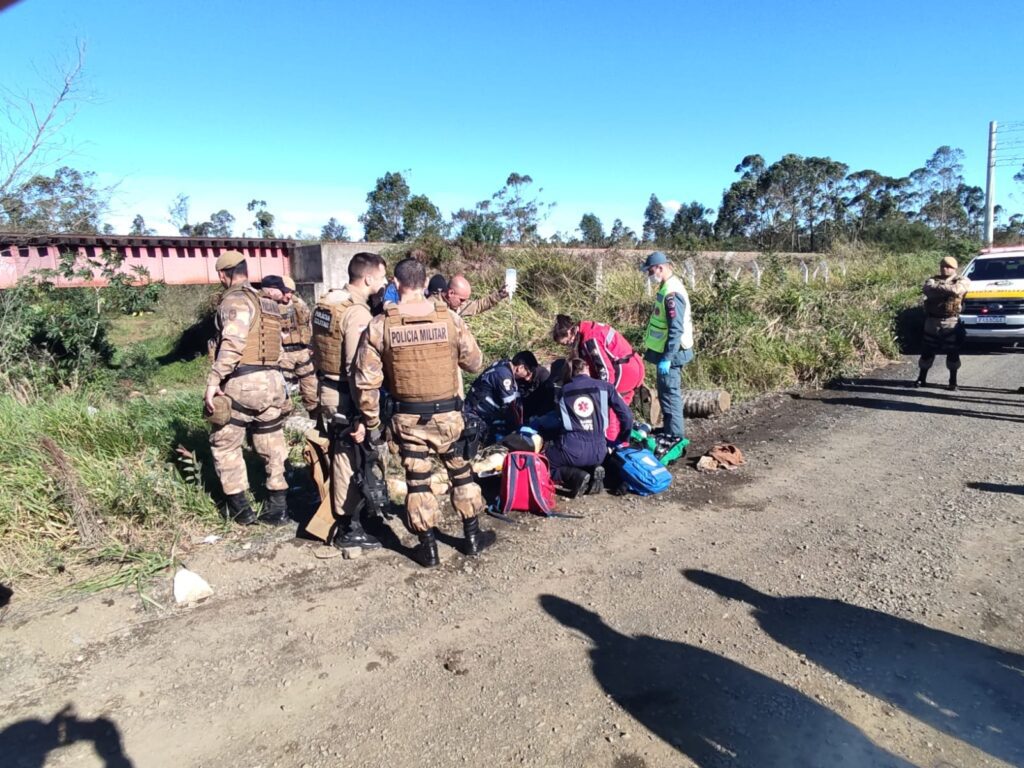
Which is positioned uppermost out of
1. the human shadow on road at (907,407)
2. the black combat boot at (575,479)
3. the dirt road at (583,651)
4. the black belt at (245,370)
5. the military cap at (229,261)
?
the military cap at (229,261)

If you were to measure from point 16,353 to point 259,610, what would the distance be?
694 cm

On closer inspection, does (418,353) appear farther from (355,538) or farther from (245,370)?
(245,370)

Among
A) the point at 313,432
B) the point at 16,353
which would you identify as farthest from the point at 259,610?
the point at 16,353

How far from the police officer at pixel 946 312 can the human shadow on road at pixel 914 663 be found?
6.33 metres

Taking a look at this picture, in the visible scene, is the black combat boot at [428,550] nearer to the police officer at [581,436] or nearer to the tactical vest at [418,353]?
the tactical vest at [418,353]

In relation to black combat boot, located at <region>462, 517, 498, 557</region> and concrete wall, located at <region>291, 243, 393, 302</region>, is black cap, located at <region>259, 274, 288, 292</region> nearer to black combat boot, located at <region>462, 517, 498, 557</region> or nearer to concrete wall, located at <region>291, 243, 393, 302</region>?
black combat boot, located at <region>462, 517, 498, 557</region>

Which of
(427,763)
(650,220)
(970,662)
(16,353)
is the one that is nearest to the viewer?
(427,763)

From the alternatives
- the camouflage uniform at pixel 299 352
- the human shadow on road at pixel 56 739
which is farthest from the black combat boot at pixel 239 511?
the human shadow on road at pixel 56 739

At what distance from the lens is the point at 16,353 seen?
27.0 feet

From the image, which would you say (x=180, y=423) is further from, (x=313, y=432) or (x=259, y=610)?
(x=259, y=610)

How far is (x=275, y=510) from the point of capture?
4691 mm

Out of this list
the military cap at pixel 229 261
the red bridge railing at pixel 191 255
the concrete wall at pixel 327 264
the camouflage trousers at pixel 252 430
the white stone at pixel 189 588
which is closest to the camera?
the white stone at pixel 189 588

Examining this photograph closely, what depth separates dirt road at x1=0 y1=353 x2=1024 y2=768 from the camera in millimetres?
2578

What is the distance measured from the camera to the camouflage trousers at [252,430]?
4.53 meters
